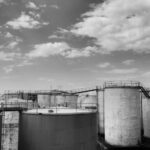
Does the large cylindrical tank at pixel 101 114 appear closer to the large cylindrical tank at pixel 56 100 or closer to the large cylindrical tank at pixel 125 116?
the large cylindrical tank at pixel 56 100

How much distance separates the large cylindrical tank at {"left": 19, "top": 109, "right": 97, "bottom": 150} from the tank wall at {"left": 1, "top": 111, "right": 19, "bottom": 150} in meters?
1.56

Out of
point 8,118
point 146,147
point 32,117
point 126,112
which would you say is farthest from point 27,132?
point 146,147

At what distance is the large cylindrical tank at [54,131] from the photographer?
14.8m

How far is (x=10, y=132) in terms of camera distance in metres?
13.8

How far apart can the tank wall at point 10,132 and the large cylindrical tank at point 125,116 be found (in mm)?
15733

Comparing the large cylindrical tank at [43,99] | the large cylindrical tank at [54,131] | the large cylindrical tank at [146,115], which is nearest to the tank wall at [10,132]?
the large cylindrical tank at [54,131]

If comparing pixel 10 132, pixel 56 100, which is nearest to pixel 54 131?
pixel 10 132

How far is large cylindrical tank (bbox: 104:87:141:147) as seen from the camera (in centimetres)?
2641

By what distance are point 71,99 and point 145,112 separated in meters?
13.8

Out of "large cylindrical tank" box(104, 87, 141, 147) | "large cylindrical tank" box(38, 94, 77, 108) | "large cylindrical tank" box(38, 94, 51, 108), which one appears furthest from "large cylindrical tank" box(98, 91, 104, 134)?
"large cylindrical tank" box(38, 94, 51, 108)

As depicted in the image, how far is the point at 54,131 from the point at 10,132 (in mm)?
2962

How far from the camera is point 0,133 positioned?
13.6 metres

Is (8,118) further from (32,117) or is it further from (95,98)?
(95,98)

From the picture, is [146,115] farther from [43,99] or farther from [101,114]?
[43,99]
